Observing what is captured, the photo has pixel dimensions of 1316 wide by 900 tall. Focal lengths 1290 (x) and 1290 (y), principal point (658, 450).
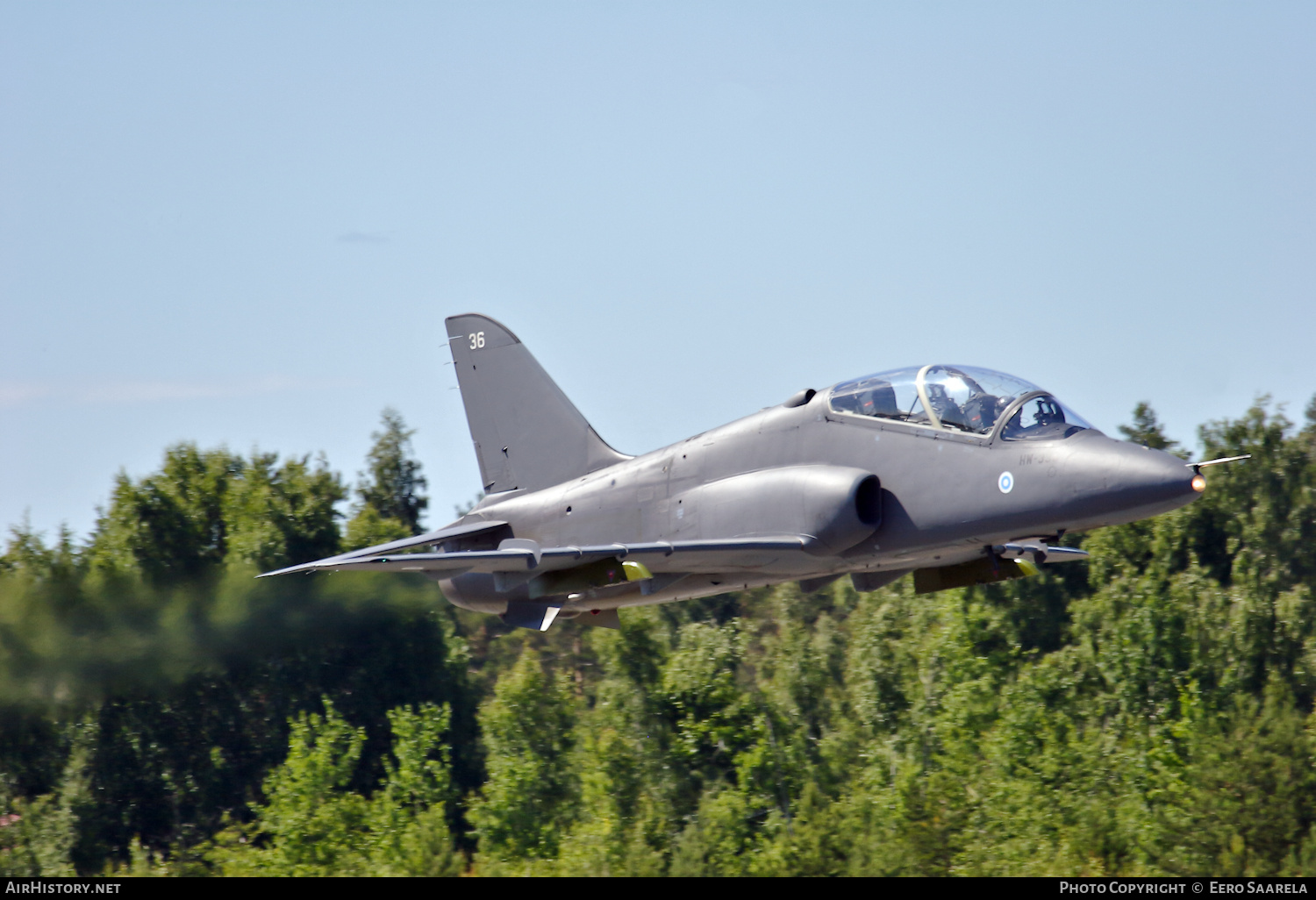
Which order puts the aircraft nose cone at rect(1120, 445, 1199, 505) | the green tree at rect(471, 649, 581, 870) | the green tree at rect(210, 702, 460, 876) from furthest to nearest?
the green tree at rect(471, 649, 581, 870), the green tree at rect(210, 702, 460, 876), the aircraft nose cone at rect(1120, 445, 1199, 505)

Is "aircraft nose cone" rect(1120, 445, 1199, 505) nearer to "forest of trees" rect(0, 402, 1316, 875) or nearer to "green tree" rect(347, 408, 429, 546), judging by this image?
"forest of trees" rect(0, 402, 1316, 875)

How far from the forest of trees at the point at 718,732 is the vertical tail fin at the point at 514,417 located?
6.91 meters

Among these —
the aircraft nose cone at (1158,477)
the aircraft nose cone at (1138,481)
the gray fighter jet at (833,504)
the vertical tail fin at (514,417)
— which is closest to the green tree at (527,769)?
the vertical tail fin at (514,417)

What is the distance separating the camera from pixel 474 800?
119 feet

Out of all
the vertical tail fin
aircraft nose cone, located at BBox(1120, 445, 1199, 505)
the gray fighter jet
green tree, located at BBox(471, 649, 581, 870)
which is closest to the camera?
aircraft nose cone, located at BBox(1120, 445, 1199, 505)

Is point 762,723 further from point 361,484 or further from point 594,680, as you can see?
point 361,484

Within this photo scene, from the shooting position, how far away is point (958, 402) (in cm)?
1313

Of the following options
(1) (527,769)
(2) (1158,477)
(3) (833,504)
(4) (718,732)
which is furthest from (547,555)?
(1) (527,769)

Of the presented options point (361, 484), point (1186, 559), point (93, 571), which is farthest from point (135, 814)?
point (1186, 559)

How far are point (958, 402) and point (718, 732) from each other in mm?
24701

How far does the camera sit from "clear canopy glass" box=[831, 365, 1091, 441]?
41.9ft

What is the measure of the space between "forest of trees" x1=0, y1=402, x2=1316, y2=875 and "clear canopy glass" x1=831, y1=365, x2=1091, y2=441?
43.5 ft

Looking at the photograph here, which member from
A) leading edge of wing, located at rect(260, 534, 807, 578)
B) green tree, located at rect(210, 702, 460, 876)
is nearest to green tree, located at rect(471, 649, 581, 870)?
green tree, located at rect(210, 702, 460, 876)

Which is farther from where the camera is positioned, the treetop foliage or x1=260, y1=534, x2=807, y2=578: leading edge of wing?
the treetop foliage
